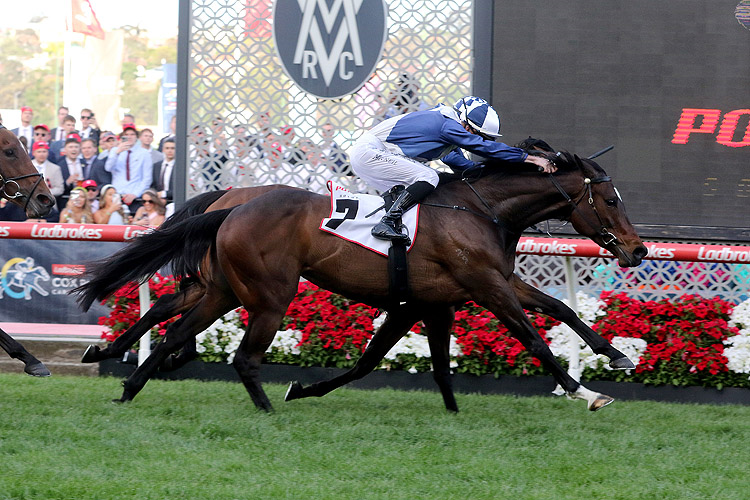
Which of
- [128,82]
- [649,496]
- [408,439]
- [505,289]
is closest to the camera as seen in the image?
[649,496]

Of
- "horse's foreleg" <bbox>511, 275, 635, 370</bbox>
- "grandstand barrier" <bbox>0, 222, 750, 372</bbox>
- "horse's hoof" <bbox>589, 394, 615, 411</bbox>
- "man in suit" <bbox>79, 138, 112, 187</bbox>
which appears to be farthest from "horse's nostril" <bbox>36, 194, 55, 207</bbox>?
"man in suit" <bbox>79, 138, 112, 187</bbox>

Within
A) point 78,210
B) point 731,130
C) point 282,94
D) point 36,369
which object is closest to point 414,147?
point 36,369

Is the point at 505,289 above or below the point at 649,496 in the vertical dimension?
above

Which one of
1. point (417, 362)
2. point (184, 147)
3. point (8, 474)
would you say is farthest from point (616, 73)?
point (8, 474)

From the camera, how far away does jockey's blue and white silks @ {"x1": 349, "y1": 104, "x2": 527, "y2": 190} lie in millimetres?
5539

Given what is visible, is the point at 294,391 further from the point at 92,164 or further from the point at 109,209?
the point at 92,164

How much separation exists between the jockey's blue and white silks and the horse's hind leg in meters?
1.42

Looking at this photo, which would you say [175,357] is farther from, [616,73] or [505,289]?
[616,73]

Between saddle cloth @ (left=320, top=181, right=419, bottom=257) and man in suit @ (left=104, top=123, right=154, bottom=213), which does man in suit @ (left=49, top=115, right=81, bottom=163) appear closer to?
man in suit @ (left=104, top=123, right=154, bottom=213)

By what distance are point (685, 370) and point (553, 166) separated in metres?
1.94

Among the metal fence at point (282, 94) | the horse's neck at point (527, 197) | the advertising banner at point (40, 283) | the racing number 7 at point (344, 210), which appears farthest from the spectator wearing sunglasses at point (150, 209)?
the horse's neck at point (527, 197)

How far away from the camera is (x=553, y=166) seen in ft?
18.5

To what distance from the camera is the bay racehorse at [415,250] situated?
5.45 m

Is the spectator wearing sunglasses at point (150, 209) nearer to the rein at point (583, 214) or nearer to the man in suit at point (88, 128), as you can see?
the man in suit at point (88, 128)
